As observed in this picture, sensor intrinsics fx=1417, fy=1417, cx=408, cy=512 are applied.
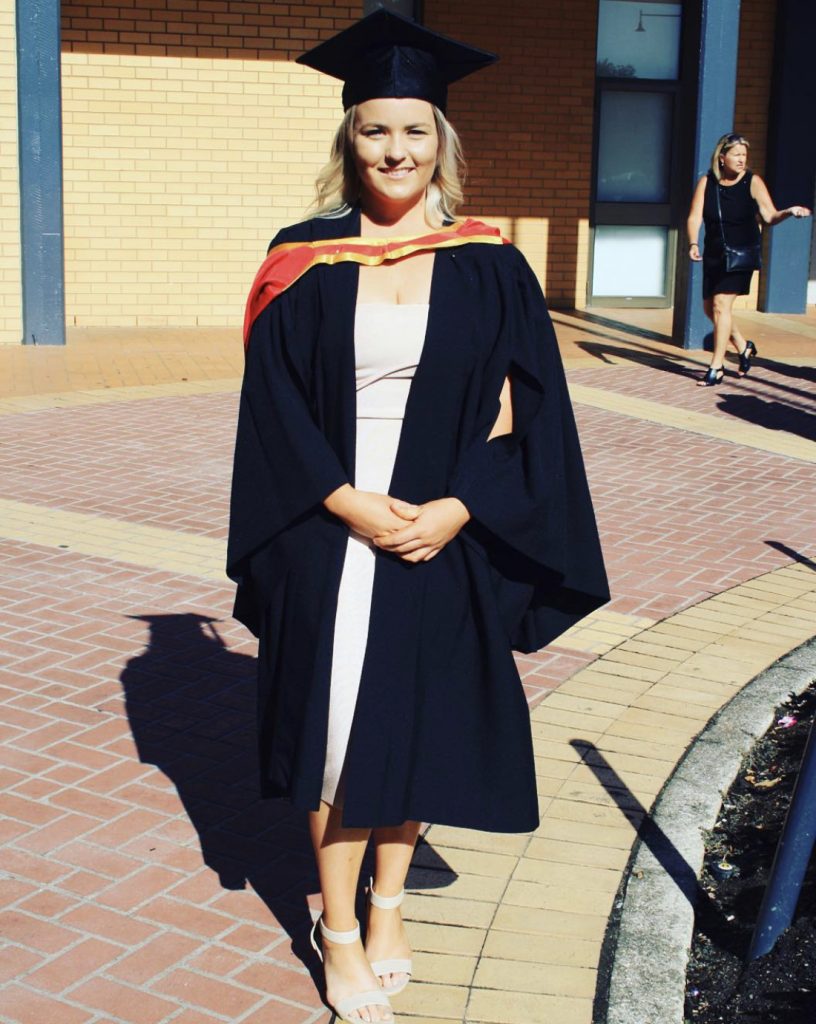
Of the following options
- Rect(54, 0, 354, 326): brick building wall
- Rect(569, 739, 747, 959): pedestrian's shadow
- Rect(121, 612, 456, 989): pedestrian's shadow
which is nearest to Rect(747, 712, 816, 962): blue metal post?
Rect(569, 739, 747, 959): pedestrian's shadow

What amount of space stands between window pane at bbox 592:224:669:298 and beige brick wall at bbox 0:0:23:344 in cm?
658

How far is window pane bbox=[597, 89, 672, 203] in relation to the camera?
1548 cm

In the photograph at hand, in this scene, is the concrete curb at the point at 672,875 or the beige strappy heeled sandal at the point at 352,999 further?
the concrete curb at the point at 672,875

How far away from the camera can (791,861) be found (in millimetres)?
3219

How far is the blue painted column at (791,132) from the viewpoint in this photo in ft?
48.9

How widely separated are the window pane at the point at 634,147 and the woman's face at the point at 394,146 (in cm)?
1308

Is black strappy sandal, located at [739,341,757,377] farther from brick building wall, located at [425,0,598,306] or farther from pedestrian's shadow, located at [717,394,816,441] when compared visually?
brick building wall, located at [425,0,598,306]

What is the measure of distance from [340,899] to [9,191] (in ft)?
32.7

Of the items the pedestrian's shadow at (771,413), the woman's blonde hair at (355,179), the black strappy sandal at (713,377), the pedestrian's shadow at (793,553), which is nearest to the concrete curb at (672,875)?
the pedestrian's shadow at (793,553)

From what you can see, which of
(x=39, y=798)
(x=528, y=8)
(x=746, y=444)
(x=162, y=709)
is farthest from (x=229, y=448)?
(x=528, y=8)

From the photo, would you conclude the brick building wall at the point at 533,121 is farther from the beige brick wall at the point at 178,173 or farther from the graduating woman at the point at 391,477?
the graduating woman at the point at 391,477

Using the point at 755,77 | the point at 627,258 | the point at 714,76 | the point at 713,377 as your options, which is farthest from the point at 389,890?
the point at 755,77

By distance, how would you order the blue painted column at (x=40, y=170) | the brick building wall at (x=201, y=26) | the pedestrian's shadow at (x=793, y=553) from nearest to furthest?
the pedestrian's shadow at (x=793, y=553) < the blue painted column at (x=40, y=170) < the brick building wall at (x=201, y=26)

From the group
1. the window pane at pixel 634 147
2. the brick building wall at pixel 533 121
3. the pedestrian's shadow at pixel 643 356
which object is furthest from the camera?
the window pane at pixel 634 147
